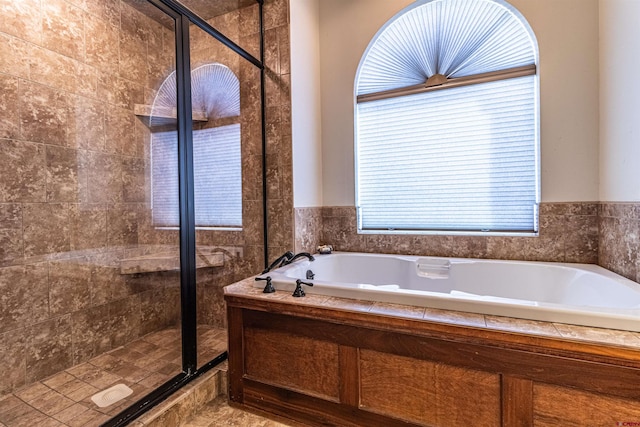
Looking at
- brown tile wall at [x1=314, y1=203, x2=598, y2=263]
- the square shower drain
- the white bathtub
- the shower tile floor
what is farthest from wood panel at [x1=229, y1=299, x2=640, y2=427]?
brown tile wall at [x1=314, y1=203, x2=598, y2=263]

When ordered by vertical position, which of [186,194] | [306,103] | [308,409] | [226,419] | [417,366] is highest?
[306,103]

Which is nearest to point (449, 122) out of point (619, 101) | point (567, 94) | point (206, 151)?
point (567, 94)

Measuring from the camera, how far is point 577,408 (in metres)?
0.93

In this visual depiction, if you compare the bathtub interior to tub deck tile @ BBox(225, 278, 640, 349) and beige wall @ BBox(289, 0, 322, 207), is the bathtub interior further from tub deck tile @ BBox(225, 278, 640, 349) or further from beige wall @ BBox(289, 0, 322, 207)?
beige wall @ BBox(289, 0, 322, 207)

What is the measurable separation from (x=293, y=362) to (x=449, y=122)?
1.99m

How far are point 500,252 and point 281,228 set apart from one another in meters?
1.58

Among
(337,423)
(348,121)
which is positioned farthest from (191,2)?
(337,423)

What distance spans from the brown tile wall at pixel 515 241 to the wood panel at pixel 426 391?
1219mm

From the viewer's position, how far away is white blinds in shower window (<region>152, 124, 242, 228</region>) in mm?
1895

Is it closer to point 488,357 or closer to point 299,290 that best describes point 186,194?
point 299,290

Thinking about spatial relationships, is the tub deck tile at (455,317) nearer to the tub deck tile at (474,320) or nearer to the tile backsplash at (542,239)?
the tub deck tile at (474,320)

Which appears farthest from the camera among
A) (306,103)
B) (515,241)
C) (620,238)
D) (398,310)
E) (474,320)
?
(306,103)

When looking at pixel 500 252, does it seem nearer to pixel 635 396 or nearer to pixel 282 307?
pixel 635 396

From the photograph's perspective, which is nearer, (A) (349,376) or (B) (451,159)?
(A) (349,376)
